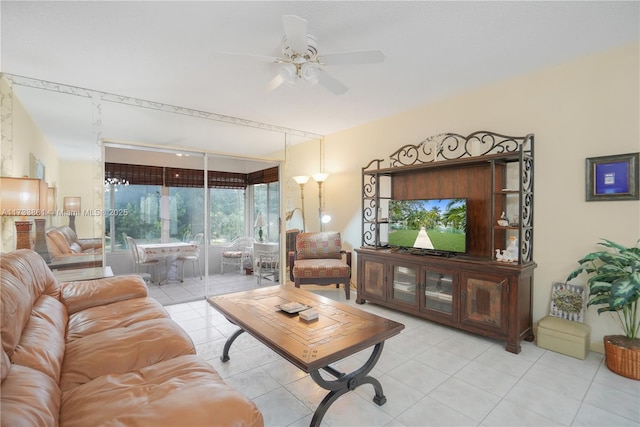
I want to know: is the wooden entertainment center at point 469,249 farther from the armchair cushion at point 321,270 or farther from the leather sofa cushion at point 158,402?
the leather sofa cushion at point 158,402

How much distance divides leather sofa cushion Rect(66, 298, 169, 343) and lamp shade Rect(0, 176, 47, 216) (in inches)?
41.3

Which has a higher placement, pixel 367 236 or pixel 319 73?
pixel 319 73

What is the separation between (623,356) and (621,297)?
1.61 feet

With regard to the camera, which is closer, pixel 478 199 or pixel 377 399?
pixel 377 399

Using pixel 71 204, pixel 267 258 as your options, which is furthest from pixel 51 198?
pixel 267 258

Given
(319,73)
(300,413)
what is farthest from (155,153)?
(300,413)

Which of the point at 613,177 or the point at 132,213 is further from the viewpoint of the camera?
the point at 132,213

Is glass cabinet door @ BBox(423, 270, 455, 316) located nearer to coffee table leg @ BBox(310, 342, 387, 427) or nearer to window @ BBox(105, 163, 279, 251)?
coffee table leg @ BBox(310, 342, 387, 427)

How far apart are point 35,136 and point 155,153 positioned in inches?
47.4

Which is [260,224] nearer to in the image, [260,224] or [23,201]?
[260,224]

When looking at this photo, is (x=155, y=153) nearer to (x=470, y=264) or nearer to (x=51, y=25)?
(x=51, y=25)

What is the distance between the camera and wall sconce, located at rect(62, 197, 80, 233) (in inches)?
127

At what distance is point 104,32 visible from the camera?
86.4 inches

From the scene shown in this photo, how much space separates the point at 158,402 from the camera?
119cm
